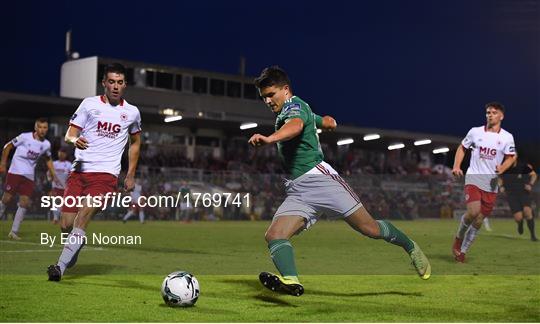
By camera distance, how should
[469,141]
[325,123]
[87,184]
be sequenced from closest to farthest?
[325,123], [87,184], [469,141]

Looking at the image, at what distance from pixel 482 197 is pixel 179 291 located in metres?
7.56

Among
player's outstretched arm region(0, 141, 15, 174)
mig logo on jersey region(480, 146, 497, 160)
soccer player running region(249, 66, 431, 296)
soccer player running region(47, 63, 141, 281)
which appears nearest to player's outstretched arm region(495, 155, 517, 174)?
mig logo on jersey region(480, 146, 497, 160)

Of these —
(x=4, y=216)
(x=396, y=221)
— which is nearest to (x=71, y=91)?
(x=396, y=221)

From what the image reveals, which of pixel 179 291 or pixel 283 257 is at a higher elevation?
pixel 283 257

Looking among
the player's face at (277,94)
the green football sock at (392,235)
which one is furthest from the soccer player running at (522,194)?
the player's face at (277,94)

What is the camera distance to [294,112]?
749cm

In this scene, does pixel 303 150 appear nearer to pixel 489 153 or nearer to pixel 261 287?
pixel 261 287

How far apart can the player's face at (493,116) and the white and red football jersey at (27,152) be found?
966 centimetres

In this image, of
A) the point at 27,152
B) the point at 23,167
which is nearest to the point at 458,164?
the point at 27,152

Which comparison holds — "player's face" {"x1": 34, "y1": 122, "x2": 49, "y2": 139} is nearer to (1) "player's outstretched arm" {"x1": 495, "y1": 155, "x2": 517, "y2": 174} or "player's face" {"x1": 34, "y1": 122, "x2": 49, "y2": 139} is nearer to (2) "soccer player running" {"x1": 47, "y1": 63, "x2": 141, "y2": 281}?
(2) "soccer player running" {"x1": 47, "y1": 63, "x2": 141, "y2": 281}

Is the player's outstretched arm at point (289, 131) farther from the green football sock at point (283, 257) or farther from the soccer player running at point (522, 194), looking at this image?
the soccer player running at point (522, 194)

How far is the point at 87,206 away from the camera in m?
9.51

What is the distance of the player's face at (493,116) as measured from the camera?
13523mm

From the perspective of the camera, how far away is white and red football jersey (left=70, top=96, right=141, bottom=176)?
31.6ft
